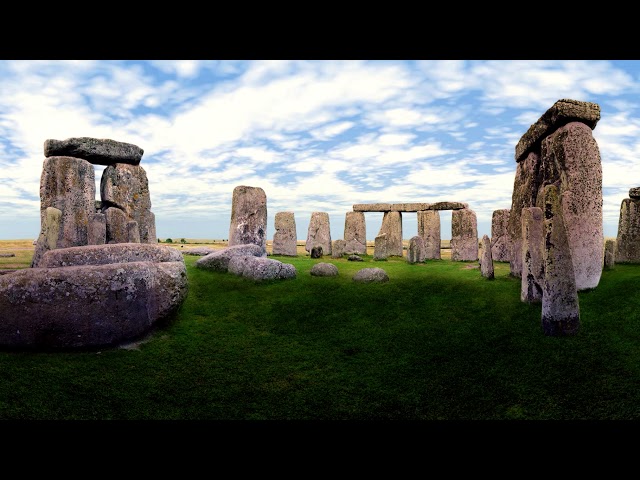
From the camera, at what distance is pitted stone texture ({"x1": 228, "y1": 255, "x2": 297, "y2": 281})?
9.33 meters

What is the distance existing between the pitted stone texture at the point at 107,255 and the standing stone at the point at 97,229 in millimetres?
5533

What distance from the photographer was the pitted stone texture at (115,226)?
1392 cm

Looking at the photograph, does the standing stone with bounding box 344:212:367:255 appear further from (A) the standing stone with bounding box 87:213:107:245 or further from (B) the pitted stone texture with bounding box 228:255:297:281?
(B) the pitted stone texture with bounding box 228:255:297:281

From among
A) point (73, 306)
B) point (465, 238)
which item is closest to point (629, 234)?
point (465, 238)

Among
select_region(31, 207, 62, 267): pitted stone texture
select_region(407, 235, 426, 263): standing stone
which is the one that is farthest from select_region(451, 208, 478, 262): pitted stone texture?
select_region(31, 207, 62, 267): pitted stone texture

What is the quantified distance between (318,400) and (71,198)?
9.92m

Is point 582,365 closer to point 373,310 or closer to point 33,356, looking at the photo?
point 373,310

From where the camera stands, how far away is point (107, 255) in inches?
300

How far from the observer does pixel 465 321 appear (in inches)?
284

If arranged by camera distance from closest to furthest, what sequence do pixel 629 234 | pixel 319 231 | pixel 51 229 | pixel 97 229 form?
pixel 51 229, pixel 629 234, pixel 97 229, pixel 319 231

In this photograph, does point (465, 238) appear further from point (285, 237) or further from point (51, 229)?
point (51, 229)

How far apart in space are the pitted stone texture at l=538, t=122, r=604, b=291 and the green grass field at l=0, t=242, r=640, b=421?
1.53 ft

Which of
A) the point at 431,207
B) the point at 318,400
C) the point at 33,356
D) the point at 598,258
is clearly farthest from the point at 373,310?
the point at 431,207

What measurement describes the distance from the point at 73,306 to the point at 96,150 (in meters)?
9.13
